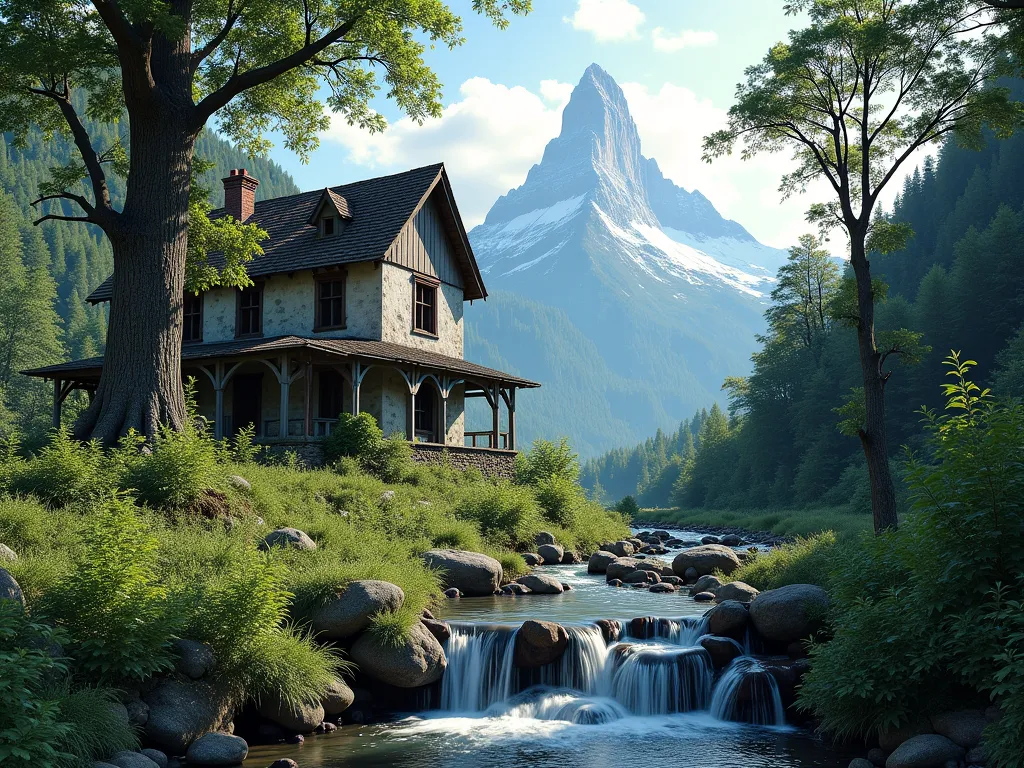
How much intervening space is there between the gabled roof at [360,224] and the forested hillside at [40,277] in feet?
11.9

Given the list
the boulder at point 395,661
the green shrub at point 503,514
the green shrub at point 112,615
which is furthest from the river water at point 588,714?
the green shrub at point 503,514

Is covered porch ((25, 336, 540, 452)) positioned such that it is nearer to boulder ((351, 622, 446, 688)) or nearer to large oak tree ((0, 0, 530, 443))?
large oak tree ((0, 0, 530, 443))

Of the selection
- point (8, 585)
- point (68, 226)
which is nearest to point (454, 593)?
point (8, 585)

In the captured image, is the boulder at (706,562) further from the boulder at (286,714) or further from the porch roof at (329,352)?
the boulder at (286,714)

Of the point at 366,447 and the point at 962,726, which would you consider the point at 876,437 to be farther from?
the point at 366,447

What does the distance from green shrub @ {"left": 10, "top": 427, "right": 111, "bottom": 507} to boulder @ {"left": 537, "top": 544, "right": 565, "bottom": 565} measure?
10489 millimetres

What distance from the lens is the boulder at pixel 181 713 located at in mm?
7898

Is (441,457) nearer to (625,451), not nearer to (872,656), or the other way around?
(872,656)

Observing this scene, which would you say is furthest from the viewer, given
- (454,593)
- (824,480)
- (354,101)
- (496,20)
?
(824,480)

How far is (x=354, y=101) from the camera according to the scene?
20.1 meters

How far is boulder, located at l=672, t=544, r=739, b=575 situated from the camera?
17.9 metres

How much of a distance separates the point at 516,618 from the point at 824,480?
42.7m

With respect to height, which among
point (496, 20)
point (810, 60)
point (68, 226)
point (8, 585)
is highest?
point (68, 226)

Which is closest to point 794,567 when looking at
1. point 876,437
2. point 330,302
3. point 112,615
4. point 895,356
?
point 876,437
